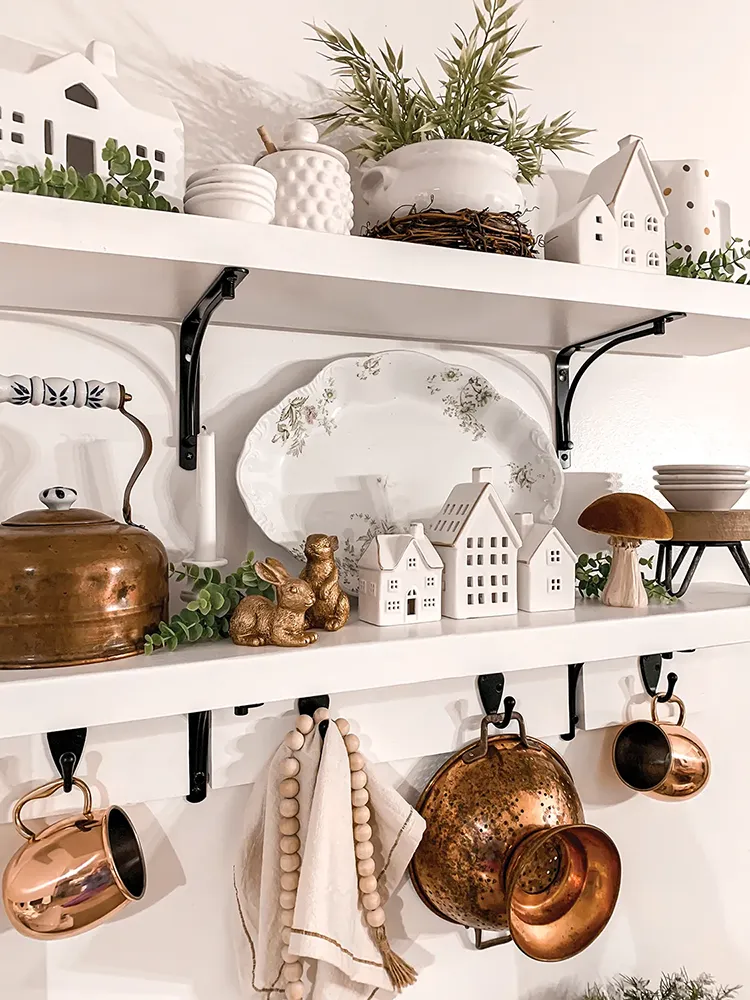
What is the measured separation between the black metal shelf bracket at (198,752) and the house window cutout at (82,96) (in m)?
0.61

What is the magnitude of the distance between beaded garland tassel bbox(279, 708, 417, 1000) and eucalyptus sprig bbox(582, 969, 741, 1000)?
14.3 inches

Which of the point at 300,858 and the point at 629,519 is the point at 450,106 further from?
the point at 300,858

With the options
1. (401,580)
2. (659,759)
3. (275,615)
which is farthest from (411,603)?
(659,759)

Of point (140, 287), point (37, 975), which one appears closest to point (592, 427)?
point (140, 287)

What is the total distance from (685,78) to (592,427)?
0.57 m

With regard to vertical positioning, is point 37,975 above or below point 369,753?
below

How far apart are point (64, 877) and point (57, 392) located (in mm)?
458

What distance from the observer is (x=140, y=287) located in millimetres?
760

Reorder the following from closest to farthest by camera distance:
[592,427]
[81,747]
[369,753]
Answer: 1. [81,747]
2. [369,753]
3. [592,427]

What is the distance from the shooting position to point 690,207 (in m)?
1.01

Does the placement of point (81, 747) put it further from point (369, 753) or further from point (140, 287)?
point (140, 287)

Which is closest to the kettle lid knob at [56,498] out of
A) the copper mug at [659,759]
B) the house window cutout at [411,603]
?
the house window cutout at [411,603]

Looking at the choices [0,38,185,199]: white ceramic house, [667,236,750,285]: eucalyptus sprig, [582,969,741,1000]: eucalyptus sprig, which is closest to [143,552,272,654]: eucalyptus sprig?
[0,38,185,199]: white ceramic house

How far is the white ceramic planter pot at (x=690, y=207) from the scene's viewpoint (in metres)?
1.00
